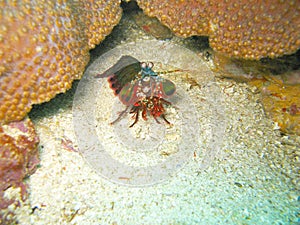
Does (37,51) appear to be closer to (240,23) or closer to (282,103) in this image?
(240,23)

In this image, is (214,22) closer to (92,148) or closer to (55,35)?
(55,35)

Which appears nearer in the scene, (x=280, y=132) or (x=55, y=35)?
(x=55, y=35)

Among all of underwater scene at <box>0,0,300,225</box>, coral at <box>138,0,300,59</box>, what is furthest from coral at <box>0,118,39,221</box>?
coral at <box>138,0,300,59</box>

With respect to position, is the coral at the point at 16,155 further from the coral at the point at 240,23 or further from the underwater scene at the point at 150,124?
the coral at the point at 240,23

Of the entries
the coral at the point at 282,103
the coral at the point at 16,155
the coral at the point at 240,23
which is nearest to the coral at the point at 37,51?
the coral at the point at 16,155

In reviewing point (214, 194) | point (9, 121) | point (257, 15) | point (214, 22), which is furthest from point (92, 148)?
point (257, 15)

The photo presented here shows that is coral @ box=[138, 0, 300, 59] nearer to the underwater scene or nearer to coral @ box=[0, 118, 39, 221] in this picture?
the underwater scene
